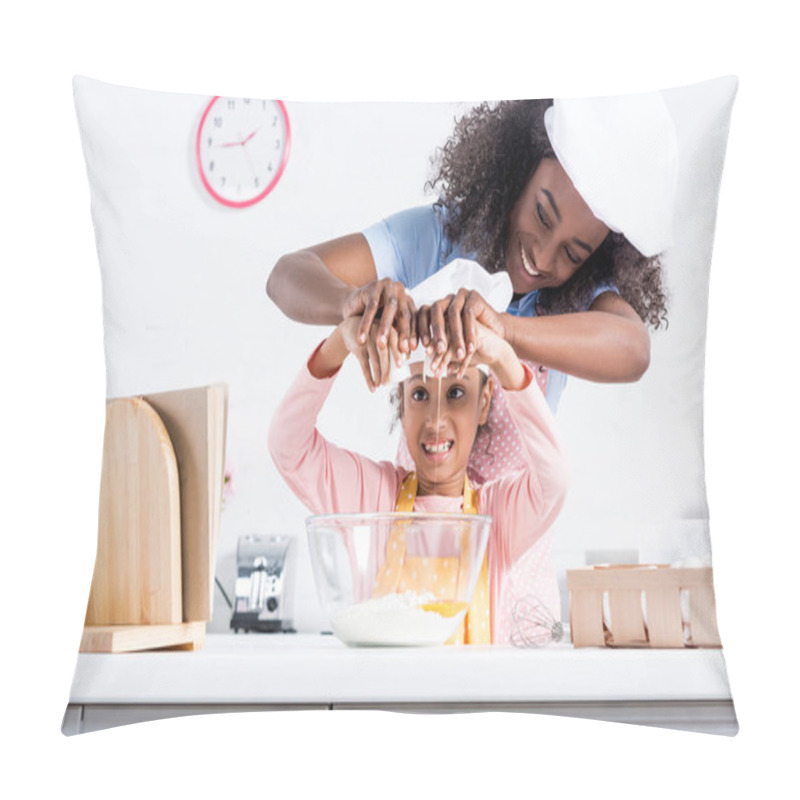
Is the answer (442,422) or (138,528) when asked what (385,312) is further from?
(138,528)

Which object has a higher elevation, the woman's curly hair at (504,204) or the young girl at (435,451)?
the woman's curly hair at (504,204)

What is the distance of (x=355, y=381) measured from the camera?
1551 mm

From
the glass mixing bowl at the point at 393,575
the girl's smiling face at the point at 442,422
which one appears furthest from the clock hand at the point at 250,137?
the glass mixing bowl at the point at 393,575

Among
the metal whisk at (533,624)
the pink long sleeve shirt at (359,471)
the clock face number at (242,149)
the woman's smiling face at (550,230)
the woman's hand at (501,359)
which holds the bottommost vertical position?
the metal whisk at (533,624)

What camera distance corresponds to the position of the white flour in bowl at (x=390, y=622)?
4.90 feet

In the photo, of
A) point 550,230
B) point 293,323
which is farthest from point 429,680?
point 550,230

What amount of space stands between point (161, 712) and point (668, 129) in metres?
1.04

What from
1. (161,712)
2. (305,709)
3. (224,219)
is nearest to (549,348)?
(224,219)

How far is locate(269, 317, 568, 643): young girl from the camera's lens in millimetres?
1542

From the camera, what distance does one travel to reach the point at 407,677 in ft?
4.85

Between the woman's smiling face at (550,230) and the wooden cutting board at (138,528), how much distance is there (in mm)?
547

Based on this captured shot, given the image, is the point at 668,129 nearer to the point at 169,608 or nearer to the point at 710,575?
the point at 710,575

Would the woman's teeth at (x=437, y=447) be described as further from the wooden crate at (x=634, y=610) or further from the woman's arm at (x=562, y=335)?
the wooden crate at (x=634, y=610)

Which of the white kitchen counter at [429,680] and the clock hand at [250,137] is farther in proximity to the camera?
the clock hand at [250,137]
